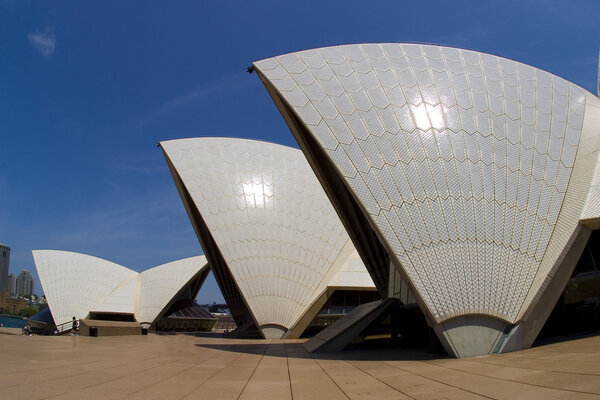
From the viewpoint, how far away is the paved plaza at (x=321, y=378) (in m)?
5.62

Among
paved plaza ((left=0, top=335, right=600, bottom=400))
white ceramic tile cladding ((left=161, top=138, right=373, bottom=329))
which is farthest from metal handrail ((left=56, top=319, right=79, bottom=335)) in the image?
paved plaza ((left=0, top=335, right=600, bottom=400))

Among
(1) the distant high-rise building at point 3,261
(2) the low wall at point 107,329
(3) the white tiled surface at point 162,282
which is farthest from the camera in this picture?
(1) the distant high-rise building at point 3,261

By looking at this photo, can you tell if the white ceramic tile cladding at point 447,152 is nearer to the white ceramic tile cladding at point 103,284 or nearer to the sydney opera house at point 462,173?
the sydney opera house at point 462,173

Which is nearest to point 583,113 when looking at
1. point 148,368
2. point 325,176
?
point 325,176

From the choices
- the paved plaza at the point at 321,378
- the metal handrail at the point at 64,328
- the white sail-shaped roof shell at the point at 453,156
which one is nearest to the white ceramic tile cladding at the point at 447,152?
the white sail-shaped roof shell at the point at 453,156

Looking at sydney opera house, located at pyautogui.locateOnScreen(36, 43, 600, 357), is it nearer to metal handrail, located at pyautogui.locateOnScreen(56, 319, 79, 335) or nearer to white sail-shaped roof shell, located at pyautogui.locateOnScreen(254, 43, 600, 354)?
white sail-shaped roof shell, located at pyautogui.locateOnScreen(254, 43, 600, 354)

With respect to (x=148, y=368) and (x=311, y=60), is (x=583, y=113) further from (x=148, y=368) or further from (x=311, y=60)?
(x=148, y=368)

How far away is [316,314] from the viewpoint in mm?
22703

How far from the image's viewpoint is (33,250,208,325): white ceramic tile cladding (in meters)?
32.0

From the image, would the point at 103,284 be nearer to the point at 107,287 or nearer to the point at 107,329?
the point at 107,287

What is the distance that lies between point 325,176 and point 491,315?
7.26 metres

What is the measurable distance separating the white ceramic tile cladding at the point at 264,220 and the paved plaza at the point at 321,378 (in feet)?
36.9

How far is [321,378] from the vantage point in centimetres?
754

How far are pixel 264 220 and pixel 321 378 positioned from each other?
16.3 m
